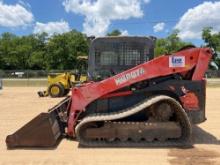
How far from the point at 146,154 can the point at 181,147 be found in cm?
90

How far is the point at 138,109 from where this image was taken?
27.9 ft

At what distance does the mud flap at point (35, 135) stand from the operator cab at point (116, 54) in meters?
2.17

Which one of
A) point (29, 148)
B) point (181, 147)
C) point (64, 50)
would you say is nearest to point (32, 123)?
point (29, 148)

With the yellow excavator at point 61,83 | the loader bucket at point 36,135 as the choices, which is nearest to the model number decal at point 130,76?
the loader bucket at point 36,135

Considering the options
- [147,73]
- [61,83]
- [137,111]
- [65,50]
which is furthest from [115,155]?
[65,50]

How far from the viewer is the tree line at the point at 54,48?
238 feet

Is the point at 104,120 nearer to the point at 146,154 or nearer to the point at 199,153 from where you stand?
the point at 146,154

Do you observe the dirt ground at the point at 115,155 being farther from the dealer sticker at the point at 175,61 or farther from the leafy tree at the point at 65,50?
the leafy tree at the point at 65,50

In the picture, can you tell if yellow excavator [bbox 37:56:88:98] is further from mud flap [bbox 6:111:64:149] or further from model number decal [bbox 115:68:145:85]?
mud flap [bbox 6:111:64:149]

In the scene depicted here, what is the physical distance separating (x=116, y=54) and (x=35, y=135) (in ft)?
9.68

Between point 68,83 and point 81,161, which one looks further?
point 68,83

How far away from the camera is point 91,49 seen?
10.5 metres

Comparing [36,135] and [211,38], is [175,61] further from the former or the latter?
[211,38]

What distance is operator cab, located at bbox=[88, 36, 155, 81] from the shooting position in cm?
1036
